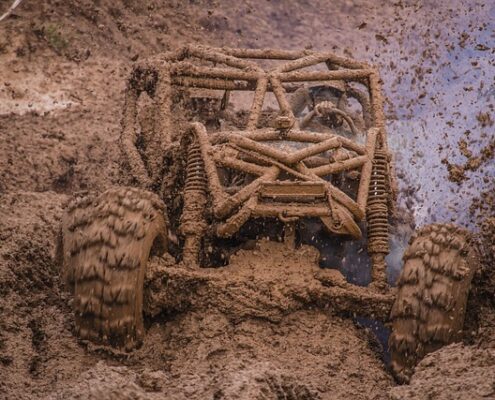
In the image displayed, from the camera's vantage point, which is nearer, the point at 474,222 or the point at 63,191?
the point at 474,222

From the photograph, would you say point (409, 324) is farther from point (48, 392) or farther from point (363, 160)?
point (48, 392)

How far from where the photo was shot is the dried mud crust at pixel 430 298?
10.7 ft

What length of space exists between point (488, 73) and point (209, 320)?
16.7ft

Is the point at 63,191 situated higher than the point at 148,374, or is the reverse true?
the point at 148,374

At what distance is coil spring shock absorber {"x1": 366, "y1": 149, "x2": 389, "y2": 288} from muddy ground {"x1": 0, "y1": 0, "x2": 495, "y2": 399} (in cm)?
35

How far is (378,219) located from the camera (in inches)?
158

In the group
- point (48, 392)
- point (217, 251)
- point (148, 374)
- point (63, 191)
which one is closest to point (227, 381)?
point (148, 374)

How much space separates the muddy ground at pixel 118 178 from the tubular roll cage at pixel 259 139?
0.51 m

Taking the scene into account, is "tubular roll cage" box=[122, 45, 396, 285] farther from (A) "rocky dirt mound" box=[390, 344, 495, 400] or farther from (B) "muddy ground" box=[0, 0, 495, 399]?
(A) "rocky dirt mound" box=[390, 344, 495, 400]

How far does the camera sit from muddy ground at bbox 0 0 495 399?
2.97 metres

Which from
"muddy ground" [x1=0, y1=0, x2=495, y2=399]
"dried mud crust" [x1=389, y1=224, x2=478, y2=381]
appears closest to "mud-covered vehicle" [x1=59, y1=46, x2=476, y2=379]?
"dried mud crust" [x1=389, y1=224, x2=478, y2=381]

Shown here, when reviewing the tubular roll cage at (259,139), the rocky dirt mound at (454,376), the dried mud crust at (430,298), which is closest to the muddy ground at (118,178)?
the rocky dirt mound at (454,376)

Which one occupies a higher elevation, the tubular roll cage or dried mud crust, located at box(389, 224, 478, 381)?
the tubular roll cage

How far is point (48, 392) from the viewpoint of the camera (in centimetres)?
305
